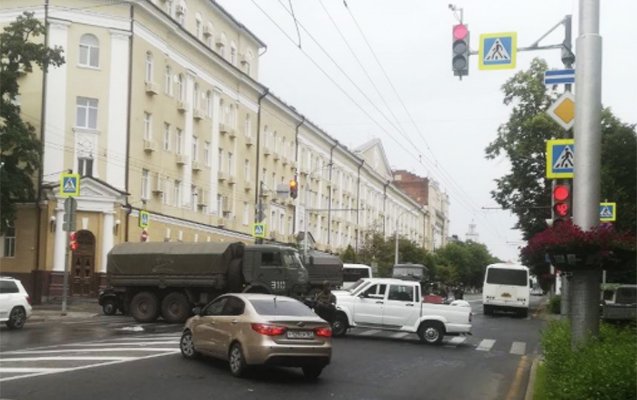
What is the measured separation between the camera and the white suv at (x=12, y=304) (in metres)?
23.9

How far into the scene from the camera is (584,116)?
10.1m

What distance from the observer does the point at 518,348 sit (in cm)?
2372

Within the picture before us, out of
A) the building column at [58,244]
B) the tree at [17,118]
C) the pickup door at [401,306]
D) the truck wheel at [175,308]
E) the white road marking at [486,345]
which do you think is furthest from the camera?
the building column at [58,244]

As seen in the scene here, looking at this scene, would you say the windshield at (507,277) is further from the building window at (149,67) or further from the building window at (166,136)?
the building window at (149,67)

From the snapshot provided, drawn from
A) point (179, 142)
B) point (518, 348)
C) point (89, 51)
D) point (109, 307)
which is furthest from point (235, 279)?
point (179, 142)

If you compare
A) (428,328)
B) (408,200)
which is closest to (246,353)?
(428,328)

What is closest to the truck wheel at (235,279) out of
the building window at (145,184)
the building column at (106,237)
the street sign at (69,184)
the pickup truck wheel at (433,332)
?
the street sign at (69,184)

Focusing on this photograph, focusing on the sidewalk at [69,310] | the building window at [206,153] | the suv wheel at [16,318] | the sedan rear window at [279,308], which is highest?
the building window at [206,153]

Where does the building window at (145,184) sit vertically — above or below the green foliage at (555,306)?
above

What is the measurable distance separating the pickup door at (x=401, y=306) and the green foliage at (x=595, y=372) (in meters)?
13.4

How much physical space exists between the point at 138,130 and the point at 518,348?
25.7 meters

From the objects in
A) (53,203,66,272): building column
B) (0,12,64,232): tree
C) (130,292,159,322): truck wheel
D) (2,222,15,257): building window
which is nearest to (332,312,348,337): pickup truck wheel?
(130,292,159,322): truck wheel

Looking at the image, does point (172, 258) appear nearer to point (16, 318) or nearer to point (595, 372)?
point (16, 318)

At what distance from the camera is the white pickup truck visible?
2320 cm
